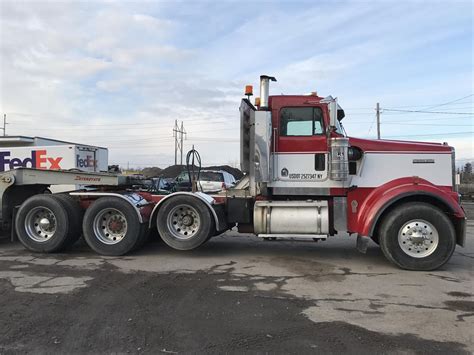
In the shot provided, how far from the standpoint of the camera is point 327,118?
8195 mm

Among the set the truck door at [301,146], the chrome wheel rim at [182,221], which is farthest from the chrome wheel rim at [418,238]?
the chrome wheel rim at [182,221]

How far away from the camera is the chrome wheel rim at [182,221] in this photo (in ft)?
27.5

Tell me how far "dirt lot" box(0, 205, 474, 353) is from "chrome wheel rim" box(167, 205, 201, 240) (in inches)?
19.3

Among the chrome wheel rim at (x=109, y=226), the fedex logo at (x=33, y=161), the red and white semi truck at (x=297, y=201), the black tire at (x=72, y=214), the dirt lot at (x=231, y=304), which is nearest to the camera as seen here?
the dirt lot at (x=231, y=304)

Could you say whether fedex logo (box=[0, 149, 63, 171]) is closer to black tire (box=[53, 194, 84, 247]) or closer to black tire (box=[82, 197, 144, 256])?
black tire (box=[53, 194, 84, 247])

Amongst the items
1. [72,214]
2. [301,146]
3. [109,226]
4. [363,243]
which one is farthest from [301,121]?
[72,214]

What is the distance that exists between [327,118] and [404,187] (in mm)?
1838

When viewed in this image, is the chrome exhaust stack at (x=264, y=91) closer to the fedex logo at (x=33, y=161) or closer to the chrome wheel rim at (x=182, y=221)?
the chrome wheel rim at (x=182, y=221)

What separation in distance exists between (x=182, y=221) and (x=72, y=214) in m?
2.24

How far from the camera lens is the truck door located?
8250 mm

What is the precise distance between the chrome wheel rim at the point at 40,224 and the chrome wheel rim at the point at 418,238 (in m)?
6.60

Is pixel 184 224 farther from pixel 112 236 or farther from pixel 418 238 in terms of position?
pixel 418 238

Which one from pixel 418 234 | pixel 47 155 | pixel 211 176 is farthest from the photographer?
pixel 211 176

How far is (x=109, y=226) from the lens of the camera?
870 centimetres
